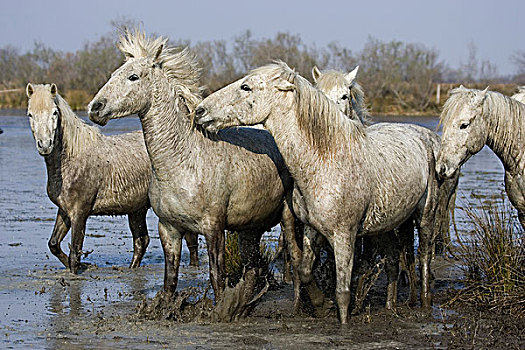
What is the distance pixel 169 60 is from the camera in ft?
21.7

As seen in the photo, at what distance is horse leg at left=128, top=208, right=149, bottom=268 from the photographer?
9258 millimetres

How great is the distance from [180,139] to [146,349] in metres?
1.92

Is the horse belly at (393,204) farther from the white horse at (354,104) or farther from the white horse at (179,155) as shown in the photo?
the white horse at (179,155)

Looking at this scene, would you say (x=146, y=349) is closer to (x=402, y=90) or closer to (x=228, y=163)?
(x=228, y=163)

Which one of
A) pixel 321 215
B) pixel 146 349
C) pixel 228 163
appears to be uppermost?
pixel 228 163

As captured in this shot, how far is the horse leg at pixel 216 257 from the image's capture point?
6418mm

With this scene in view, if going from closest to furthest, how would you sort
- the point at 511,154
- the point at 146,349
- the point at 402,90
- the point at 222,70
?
1. the point at 146,349
2. the point at 511,154
3. the point at 402,90
4. the point at 222,70

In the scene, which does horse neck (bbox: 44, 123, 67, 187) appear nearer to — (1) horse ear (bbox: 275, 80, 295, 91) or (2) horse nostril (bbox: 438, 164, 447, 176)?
(1) horse ear (bbox: 275, 80, 295, 91)

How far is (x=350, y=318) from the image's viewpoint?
648 cm

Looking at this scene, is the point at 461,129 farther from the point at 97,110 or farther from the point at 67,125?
the point at 67,125

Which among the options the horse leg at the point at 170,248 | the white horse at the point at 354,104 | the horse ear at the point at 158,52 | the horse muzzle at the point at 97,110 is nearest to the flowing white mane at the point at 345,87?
the white horse at the point at 354,104

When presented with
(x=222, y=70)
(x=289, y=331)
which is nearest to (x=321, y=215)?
(x=289, y=331)

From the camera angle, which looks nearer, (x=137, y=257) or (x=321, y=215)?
(x=321, y=215)

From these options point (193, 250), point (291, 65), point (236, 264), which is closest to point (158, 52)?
point (236, 264)
